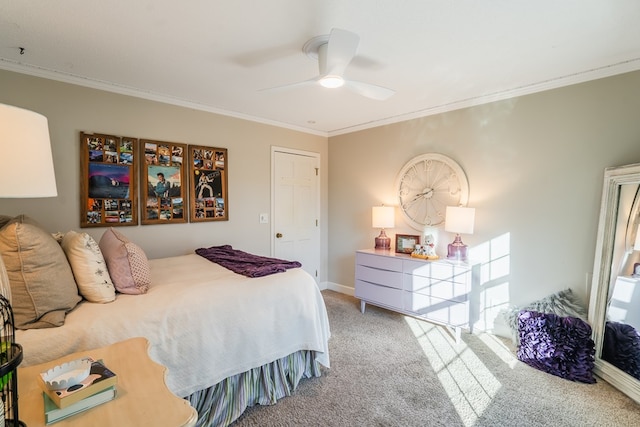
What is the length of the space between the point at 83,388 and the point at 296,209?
340 cm

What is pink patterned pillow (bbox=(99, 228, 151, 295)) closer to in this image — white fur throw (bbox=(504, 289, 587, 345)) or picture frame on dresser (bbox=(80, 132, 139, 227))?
picture frame on dresser (bbox=(80, 132, 139, 227))

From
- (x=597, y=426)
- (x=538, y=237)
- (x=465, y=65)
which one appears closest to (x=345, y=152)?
(x=465, y=65)

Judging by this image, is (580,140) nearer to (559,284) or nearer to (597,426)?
(559,284)

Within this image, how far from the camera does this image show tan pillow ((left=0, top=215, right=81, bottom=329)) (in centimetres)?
135

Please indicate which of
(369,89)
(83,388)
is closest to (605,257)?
(369,89)

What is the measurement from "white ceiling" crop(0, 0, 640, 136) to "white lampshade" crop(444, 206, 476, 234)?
1129 mm

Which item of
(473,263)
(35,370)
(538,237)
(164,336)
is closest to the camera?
(35,370)

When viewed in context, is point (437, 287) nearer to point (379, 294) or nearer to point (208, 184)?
point (379, 294)

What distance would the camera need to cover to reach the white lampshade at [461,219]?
9.82 ft

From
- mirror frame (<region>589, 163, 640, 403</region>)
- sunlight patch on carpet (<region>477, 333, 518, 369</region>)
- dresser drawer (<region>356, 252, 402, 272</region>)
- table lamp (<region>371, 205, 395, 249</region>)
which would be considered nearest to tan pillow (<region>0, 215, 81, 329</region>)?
dresser drawer (<region>356, 252, 402, 272</region>)

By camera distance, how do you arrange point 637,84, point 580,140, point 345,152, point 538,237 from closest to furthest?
point 637,84
point 580,140
point 538,237
point 345,152

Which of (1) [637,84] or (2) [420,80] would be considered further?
(2) [420,80]

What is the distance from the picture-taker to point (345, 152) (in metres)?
4.43

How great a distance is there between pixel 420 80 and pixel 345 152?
6.05 feet
